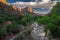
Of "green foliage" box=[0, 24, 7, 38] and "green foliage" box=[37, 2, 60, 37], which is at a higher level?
"green foliage" box=[37, 2, 60, 37]

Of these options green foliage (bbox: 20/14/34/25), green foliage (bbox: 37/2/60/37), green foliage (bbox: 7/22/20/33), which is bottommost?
green foliage (bbox: 7/22/20/33)

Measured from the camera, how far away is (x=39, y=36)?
555 centimetres

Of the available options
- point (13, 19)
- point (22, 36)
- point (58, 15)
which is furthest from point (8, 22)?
point (58, 15)

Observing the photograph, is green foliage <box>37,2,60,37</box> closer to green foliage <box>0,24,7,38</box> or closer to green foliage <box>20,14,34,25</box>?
green foliage <box>0,24,7,38</box>

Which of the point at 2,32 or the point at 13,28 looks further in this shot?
the point at 13,28

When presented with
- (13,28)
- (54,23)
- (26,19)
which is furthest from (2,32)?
(54,23)

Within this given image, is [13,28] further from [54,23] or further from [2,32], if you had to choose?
[54,23]

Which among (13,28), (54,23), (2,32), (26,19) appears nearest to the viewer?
(54,23)

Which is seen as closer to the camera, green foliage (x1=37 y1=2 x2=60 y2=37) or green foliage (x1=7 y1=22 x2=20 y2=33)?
green foliage (x1=37 y1=2 x2=60 y2=37)

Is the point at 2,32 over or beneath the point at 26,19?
beneath

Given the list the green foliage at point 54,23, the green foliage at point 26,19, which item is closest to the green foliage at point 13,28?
the green foliage at point 26,19

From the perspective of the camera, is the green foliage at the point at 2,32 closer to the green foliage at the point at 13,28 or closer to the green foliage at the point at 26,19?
the green foliage at the point at 13,28

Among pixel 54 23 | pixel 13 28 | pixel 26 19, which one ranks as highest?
pixel 54 23

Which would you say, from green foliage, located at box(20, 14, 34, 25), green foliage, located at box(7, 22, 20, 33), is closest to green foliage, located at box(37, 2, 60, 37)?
green foliage, located at box(20, 14, 34, 25)
